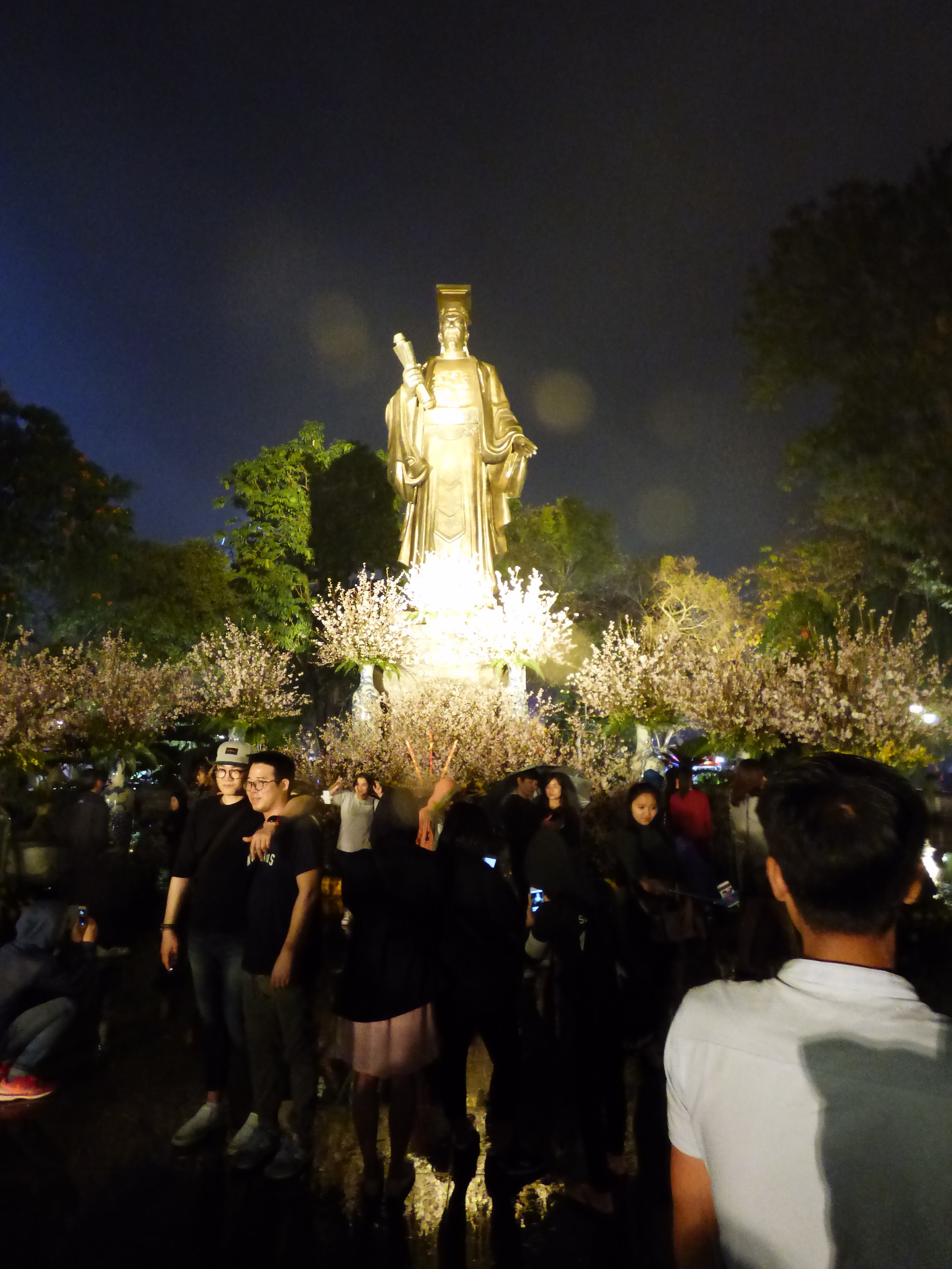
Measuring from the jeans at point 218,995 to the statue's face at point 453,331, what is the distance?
14073 mm

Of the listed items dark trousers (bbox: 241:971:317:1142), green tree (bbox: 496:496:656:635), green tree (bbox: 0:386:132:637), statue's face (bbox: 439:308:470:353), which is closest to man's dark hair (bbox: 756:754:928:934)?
dark trousers (bbox: 241:971:317:1142)

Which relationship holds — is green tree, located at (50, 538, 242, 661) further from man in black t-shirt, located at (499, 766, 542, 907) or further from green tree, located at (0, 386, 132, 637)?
man in black t-shirt, located at (499, 766, 542, 907)

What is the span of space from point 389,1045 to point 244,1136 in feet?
3.13

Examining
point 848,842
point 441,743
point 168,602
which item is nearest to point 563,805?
point 848,842

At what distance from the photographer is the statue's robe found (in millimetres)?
15555

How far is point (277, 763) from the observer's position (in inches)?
159

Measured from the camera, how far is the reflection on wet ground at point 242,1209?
10.1ft

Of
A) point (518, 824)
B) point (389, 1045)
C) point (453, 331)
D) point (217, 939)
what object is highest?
point (453, 331)

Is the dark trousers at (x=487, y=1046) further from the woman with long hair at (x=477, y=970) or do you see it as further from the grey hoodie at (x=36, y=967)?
the grey hoodie at (x=36, y=967)

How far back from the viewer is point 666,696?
10.2 meters

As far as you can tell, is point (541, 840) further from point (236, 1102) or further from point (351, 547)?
point (351, 547)

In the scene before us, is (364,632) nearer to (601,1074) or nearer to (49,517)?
(601,1074)

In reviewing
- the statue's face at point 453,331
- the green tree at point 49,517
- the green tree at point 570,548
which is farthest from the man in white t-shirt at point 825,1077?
the green tree at point 570,548

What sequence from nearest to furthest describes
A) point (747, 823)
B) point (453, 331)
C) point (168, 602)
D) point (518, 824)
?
1. point (518, 824)
2. point (747, 823)
3. point (453, 331)
4. point (168, 602)
